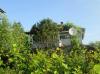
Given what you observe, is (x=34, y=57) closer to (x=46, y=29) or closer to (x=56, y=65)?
(x=56, y=65)

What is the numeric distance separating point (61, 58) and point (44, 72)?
622 millimetres

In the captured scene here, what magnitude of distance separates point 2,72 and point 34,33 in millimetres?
46328

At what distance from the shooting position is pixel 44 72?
1018 cm

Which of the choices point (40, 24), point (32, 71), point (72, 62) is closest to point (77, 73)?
point (72, 62)

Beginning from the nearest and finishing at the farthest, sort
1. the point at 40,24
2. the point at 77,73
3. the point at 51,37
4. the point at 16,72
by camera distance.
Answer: the point at 77,73
the point at 16,72
the point at 51,37
the point at 40,24

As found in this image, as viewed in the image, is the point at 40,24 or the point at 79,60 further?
the point at 40,24

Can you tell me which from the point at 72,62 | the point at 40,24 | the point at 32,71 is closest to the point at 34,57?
the point at 32,71

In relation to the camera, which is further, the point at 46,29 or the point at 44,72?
the point at 46,29

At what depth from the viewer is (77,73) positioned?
10.0m

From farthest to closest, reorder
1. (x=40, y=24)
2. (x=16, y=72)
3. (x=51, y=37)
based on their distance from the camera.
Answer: (x=40, y=24)
(x=51, y=37)
(x=16, y=72)

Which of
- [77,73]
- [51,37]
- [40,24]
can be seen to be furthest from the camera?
[40,24]

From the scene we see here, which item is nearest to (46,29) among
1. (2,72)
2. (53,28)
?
(53,28)

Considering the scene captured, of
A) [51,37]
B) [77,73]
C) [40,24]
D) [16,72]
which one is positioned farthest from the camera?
[40,24]

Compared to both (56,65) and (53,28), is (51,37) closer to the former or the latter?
(53,28)
